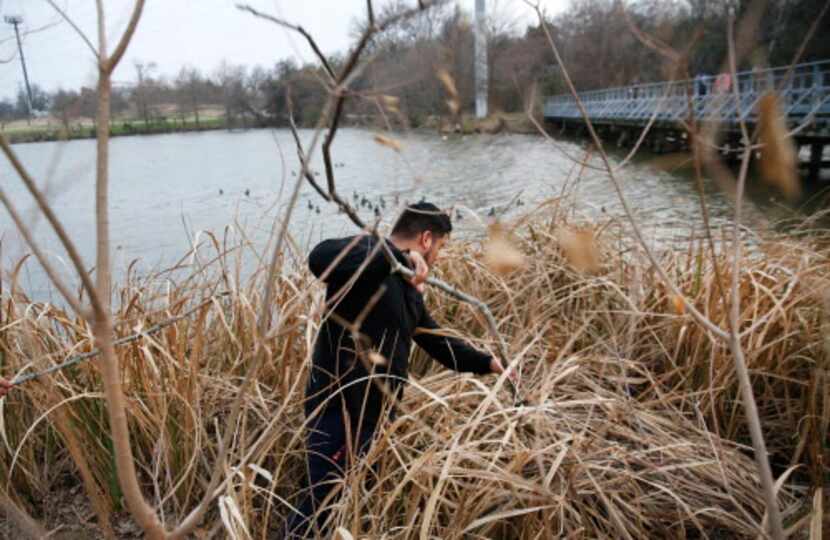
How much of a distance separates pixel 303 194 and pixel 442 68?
34.6ft

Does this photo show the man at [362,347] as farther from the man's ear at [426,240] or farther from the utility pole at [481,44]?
the utility pole at [481,44]

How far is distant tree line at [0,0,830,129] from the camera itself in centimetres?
106

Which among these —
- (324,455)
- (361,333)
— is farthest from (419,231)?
(324,455)

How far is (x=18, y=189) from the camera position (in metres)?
11.8

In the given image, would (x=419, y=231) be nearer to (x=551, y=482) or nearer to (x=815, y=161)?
(x=551, y=482)

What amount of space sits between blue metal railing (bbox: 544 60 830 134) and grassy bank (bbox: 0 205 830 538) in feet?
1.90

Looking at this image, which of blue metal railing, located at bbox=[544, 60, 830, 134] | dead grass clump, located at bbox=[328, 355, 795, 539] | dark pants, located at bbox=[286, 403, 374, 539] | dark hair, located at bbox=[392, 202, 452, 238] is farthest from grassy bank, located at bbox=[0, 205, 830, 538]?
blue metal railing, located at bbox=[544, 60, 830, 134]

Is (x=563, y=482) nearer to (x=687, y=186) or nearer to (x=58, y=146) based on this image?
(x=58, y=146)

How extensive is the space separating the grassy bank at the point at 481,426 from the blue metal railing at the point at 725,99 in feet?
1.90

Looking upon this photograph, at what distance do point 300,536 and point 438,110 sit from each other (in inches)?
51.0

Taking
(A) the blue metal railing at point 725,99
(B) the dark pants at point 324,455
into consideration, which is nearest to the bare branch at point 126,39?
(A) the blue metal railing at point 725,99

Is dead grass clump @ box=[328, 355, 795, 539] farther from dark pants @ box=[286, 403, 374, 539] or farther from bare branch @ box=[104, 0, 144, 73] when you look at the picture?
bare branch @ box=[104, 0, 144, 73]

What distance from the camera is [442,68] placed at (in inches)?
40.4

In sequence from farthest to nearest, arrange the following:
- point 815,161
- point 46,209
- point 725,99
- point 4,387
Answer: point 815,161 < point 4,387 < point 725,99 < point 46,209
